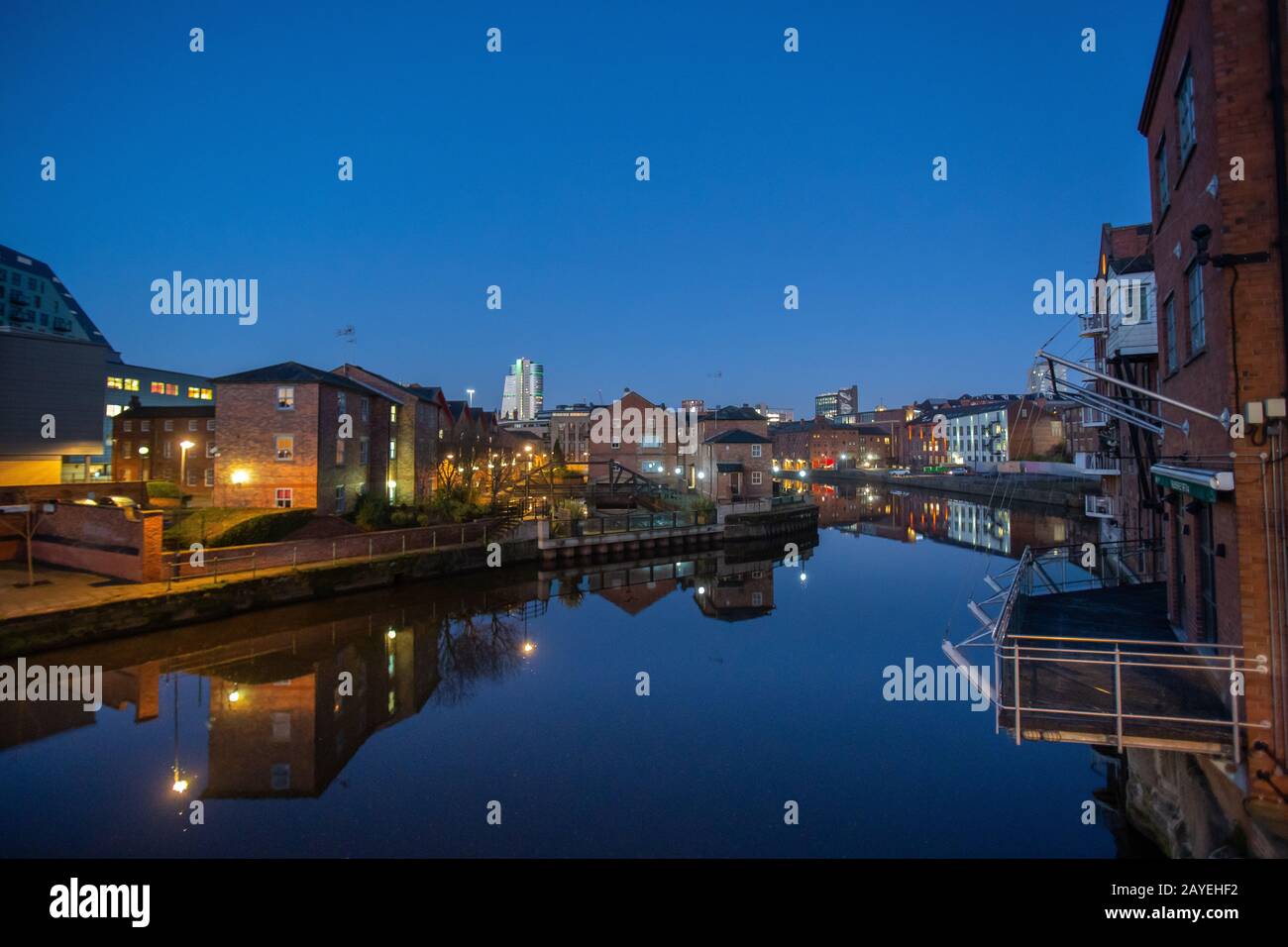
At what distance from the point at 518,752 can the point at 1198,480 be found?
11.6 m

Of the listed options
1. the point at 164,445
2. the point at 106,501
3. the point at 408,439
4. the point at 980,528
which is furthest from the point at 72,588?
the point at 980,528

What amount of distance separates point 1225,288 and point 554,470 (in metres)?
59.2

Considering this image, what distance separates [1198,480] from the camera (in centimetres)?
747

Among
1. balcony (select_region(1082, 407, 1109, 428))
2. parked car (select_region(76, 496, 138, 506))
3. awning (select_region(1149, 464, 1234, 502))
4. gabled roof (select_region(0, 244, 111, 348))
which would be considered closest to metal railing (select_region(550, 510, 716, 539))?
parked car (select_region(76, 496, 138, 506))

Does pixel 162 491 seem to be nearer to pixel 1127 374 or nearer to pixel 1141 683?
pixel 1141 683

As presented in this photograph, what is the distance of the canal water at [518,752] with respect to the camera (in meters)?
9.36

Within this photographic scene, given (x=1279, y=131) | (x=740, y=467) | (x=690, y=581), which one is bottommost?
(x=690, y=581)

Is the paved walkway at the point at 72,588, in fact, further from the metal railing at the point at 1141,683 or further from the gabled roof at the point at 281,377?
the metal railing at the point at 1141,683

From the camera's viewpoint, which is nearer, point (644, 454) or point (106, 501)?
point (106, 501)

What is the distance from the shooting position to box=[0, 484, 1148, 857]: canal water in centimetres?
936

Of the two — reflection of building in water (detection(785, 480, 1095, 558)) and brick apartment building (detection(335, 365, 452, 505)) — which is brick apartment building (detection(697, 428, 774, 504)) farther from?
brick apartment building (detection(335, 365, 452, 505))

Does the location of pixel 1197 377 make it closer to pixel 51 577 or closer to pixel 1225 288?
pixel 1225 288

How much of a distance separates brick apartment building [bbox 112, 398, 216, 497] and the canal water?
97.6 feet

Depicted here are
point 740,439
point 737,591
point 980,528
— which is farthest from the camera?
point 740,439
